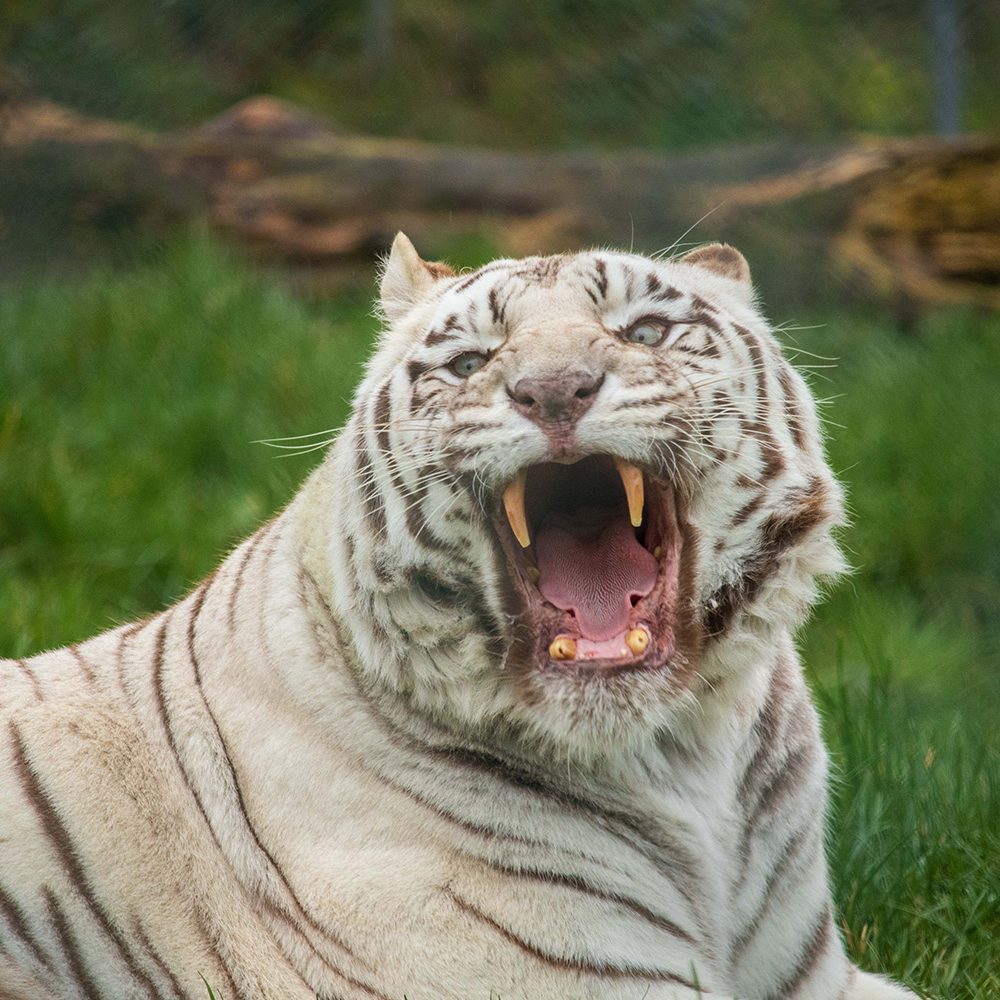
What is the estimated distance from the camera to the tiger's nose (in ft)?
6.82

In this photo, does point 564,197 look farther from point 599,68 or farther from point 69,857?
point 69,857

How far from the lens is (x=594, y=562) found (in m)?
2.30

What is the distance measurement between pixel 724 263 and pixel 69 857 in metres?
1.46

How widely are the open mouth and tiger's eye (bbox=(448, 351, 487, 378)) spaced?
182 millimetres

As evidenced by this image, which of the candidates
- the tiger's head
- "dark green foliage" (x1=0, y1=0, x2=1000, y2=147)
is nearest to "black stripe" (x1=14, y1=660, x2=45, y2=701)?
the tiger's head

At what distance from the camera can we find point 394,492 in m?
2.26

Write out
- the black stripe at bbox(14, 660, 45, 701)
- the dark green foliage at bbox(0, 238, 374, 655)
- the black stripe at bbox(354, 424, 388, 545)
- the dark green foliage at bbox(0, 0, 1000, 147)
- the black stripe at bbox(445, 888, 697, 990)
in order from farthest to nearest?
the dark green foliage at bbox(0, 0, 1000, 147) → the dark green foliage at bbox(0, 238, 374, 655) → the black stripe at bbox(14, 660, 45, 701) → the black stripe at bbox(354, 424, 388, 545) → the black stripe at bbox(445, 888, 697, 990)

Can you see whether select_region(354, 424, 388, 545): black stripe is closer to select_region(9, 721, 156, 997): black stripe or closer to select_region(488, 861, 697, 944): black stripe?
select_region(488, 861, 697, 944): black stripe

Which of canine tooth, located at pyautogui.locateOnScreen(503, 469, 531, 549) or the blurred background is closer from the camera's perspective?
canine tooth, located at pyautogui.locateOnScreen(503, 469, 531, 549)


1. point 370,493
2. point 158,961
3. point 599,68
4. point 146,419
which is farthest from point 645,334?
point 599,68

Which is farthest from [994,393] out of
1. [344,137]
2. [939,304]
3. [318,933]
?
[318,933]

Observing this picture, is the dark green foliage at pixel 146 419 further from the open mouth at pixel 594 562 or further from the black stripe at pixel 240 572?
the open mouth at pixel 594 562

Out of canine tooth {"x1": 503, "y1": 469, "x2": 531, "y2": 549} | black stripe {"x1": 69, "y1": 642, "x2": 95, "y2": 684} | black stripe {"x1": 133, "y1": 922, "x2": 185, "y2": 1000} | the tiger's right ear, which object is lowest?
black stripe {"x1": 133, "y1": 922, "x2": 185, "y2": 1000}

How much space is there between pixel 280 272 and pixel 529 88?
1.53 m
